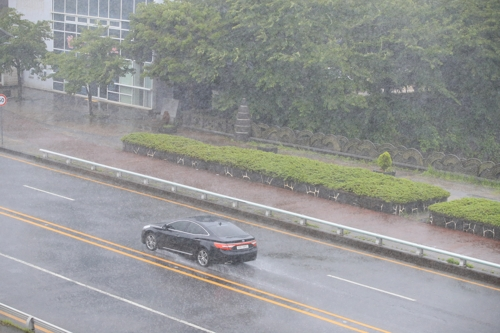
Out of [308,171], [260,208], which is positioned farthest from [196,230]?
[308,171]

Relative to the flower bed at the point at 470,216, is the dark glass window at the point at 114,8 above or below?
above

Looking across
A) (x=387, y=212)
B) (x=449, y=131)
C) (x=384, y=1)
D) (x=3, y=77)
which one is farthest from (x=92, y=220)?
(x=3, y=77)

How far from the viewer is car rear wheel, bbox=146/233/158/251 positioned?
2067 centimetres

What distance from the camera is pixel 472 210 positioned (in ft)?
76.8

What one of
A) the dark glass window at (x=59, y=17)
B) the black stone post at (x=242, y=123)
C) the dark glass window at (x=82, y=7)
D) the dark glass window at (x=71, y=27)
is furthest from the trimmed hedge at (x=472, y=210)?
the dark glass window at (x=59, y=17)

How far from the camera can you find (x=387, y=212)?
2520cm

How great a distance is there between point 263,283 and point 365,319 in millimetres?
3061

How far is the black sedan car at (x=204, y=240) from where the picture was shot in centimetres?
1903

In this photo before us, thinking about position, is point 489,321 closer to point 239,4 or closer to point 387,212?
point 387,212

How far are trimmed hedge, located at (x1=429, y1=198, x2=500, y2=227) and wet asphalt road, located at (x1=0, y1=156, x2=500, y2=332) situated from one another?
3.91 metres

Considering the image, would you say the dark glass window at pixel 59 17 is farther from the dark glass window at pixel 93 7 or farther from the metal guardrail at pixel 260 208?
the metal guardrail at pixel 260 208

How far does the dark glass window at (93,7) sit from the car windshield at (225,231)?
3161 cm

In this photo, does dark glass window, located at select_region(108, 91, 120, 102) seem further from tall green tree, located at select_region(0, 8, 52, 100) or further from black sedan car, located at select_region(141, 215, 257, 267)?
black sedan car, located at select_region(141, 215, 257, 267)

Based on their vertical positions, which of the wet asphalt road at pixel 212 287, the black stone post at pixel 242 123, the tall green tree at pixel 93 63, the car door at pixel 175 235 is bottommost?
the wet asphalt road at pixel 212 287
